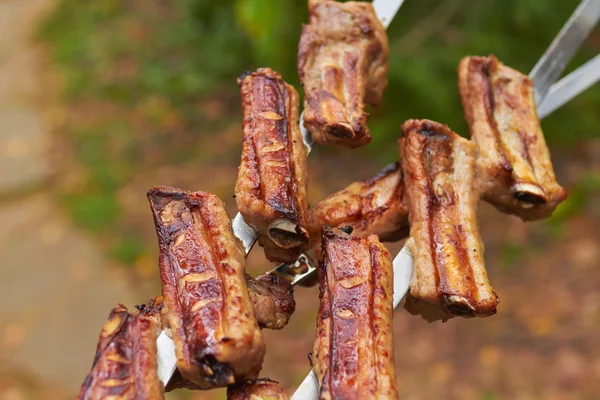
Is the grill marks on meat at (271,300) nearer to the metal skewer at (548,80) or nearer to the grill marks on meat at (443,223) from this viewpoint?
the metal skewer at (548,80)

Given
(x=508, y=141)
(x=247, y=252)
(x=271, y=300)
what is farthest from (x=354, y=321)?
(x=508, y=141)

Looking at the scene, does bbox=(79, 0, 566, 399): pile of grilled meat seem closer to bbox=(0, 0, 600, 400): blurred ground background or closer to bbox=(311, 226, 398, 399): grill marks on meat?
bbox=(311, 226, 398, 399): grill marks on meat

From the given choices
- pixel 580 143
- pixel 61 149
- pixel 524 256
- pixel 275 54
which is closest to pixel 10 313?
pixel 61 149

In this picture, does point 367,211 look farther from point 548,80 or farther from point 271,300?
point 548,80

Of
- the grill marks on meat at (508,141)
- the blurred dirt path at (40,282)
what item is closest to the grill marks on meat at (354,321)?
the grill marks on meat at (508,141)

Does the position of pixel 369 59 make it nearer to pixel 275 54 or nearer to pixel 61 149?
pixel 275 54

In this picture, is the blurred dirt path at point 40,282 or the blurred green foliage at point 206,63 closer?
the blurred green foliage at point 206,63

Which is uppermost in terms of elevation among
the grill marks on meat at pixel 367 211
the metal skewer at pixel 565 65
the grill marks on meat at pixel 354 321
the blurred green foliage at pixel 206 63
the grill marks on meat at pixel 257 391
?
the blurred green foliage at pixel 206 63
